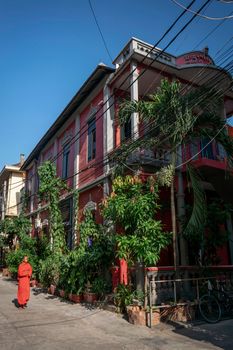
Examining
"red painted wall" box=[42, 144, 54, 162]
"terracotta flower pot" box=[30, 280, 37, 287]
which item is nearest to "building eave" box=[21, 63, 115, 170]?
"red painted wall" box=[42, 144, 54, 162]

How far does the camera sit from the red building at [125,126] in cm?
Answer: 1104

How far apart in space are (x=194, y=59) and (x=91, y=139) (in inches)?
215

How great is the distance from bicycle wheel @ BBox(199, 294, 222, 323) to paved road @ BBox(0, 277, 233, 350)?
313mm

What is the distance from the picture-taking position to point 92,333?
22.0 ft

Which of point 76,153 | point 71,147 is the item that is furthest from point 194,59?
point 71,147

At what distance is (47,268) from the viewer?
12.2 metres

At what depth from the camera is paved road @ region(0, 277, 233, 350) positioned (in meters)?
5.84

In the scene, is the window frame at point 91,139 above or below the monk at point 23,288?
above

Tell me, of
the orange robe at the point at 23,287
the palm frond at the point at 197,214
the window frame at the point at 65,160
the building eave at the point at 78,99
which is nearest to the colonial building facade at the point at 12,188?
the building eave at the point at 78,99

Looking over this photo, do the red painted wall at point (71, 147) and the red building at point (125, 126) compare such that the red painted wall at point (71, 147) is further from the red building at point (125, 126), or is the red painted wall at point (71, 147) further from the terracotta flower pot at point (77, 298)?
the terracotta flower pot at point (77, 298)

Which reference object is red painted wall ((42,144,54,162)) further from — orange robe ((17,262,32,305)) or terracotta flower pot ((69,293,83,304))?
terracotta flower pot ((69,293,83,304))

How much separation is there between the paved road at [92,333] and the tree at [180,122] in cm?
204

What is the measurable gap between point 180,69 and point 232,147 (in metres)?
4.64

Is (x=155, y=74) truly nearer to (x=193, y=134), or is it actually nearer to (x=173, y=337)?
(x=193, y=134)
